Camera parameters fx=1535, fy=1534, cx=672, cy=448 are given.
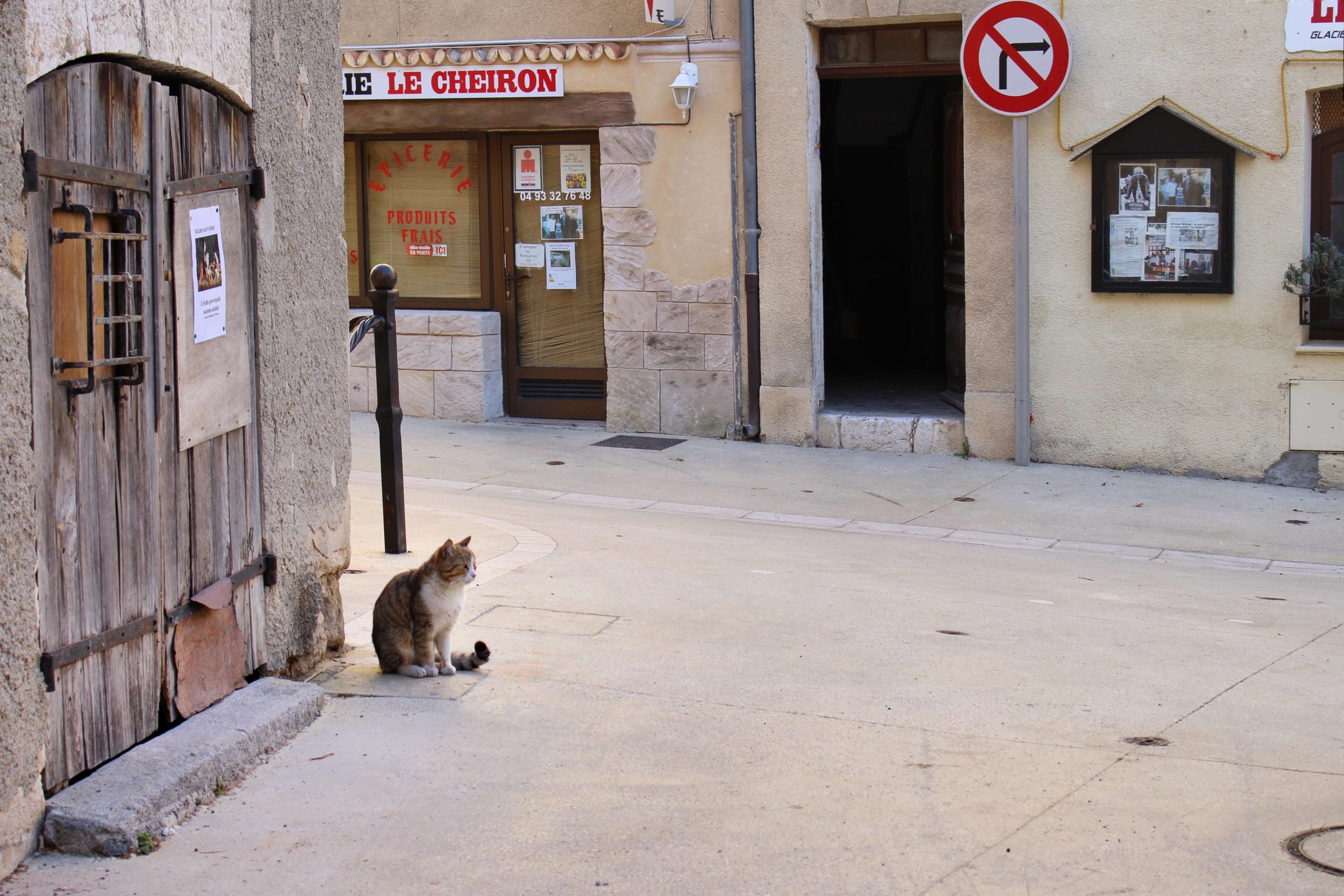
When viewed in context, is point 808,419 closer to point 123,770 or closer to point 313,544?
point 313,544

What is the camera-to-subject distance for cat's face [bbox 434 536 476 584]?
17.8ft

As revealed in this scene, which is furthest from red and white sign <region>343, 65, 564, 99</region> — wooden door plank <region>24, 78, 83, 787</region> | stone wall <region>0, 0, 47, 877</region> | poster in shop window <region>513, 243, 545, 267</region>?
stone wall <region>0, 0, 47, 877</region>

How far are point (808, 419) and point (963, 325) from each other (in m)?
1.43

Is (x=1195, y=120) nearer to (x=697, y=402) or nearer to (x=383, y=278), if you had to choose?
(x=697, y=402)

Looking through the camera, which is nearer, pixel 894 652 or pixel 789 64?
pixel 894 652

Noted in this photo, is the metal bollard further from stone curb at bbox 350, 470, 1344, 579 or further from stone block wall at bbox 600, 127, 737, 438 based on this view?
stone block wall at bbox 600, 127, 737, 438

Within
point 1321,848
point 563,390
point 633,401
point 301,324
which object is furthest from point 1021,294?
point 1321,848

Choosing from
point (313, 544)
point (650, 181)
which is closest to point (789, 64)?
point (650, 181)

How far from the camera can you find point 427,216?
12492 millimetres

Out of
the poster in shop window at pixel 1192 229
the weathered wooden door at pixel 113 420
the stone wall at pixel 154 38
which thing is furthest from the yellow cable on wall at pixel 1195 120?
the weathered wooden door at pixel 113 420

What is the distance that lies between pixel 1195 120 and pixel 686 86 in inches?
139

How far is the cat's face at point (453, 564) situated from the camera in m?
5.43

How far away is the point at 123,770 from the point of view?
13.9ft

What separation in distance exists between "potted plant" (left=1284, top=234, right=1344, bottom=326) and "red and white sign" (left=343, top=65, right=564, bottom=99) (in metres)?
5.35
